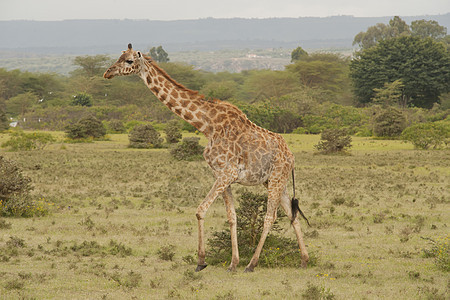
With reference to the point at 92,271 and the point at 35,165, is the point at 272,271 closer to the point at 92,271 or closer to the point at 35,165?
the point at 92,271

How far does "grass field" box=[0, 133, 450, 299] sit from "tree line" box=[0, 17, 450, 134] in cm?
2901

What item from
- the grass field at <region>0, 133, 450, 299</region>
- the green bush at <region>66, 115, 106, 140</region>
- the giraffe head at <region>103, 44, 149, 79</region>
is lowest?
the green bush at <region>66, 115, 106, 140</region>

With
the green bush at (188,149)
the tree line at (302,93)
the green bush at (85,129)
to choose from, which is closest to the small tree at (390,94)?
the tree line at (302,93)

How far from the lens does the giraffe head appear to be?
372 inches

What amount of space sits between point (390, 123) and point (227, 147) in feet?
131

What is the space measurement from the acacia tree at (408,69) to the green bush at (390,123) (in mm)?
25287

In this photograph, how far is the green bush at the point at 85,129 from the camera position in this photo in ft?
149

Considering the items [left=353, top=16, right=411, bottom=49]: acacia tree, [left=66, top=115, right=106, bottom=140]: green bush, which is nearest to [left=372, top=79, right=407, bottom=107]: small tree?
[left=66, top=115, right=106, bottom=140]: green bush

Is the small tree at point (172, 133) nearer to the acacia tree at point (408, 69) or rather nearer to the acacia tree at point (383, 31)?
the acacia tree at point (408, 69)

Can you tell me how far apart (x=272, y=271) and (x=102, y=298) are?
3178mm

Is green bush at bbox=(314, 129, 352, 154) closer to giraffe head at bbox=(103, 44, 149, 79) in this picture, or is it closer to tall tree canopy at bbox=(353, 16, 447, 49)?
giraffe head at bbox=(103, 44, 149, 79)

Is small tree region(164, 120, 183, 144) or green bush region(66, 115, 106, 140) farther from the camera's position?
green bush region(66, 115, 106, 140)

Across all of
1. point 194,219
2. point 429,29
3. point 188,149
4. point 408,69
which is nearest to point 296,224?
point 194,219

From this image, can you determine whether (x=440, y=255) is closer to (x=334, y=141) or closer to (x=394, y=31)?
(x=334, y=141)
